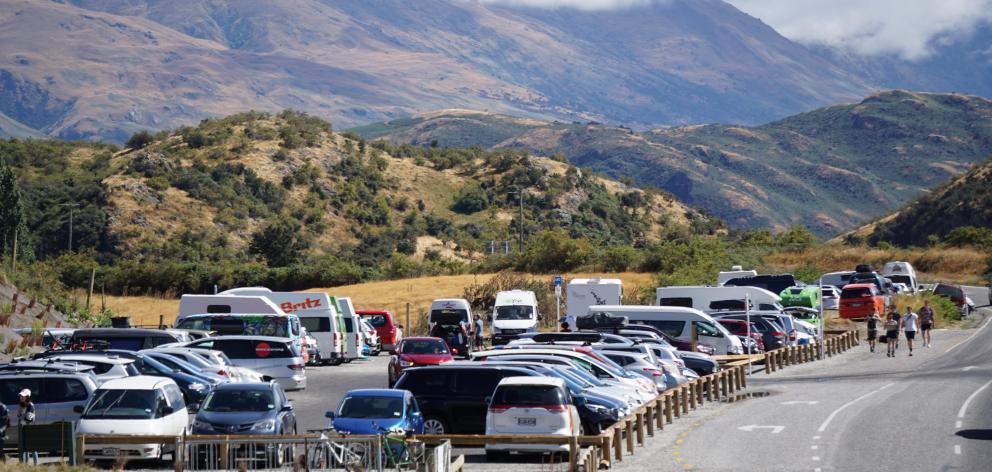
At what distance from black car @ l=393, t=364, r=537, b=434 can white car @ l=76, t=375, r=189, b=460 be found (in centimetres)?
416

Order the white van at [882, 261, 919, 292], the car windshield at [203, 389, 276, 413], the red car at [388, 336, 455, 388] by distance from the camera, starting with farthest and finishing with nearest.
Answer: the white van at [882, 261, 919, 292], the red car at [388, 336, 455, 388], the car windshield at [203, 389, 276, 413]

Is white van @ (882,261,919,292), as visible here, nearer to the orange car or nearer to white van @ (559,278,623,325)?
the orange car

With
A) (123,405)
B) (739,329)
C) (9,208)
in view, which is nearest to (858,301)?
(739,329)

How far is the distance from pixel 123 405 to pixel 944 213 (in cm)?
11085

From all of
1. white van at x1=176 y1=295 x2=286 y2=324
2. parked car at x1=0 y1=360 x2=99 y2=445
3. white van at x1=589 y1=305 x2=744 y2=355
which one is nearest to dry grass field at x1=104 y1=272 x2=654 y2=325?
white van at x1=176 y1=295 x2=286 y2=324

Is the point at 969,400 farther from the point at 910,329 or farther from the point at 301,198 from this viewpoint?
the point at 301,198

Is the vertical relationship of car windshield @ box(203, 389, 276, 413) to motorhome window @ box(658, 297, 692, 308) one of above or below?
below

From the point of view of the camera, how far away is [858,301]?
55.2 m

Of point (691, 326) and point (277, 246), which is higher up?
point (277, 246)

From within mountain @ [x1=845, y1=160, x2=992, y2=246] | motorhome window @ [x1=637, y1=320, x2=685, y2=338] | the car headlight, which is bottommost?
the car headlight

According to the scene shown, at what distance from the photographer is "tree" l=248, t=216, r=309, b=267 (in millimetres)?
95750

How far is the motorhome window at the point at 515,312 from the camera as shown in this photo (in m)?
49.2

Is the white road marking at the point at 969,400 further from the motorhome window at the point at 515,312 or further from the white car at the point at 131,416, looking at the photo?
the motorhome window at the point at 515,312

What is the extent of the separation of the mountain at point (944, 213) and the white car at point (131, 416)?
10201cm
